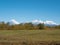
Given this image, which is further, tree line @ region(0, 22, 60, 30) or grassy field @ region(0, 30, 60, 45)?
tree line @ region(0, 22, 60, 30)

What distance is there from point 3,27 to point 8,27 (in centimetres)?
271

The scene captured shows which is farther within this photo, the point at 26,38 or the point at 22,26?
the point at 22,26

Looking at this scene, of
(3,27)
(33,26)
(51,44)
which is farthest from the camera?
(33,26)

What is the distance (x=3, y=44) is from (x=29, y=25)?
60477 millimetres

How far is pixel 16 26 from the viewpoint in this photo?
7712 cm

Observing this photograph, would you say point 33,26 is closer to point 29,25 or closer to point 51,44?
point 29,25

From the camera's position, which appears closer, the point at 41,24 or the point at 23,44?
the point at 23,44

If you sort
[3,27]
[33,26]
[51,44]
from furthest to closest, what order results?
[33,26], [3,27], [51,44]

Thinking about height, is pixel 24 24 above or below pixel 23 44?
above

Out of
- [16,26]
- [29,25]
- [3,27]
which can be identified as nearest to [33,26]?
[29,25]

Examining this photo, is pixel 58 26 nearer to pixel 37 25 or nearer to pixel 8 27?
pixel 37 25

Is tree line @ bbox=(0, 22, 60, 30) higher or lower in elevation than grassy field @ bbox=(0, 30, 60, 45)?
higher

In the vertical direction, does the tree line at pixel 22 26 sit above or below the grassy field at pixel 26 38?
above

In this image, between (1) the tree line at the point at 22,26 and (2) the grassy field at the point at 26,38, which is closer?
(2) the grassy field at the point at 26,38
